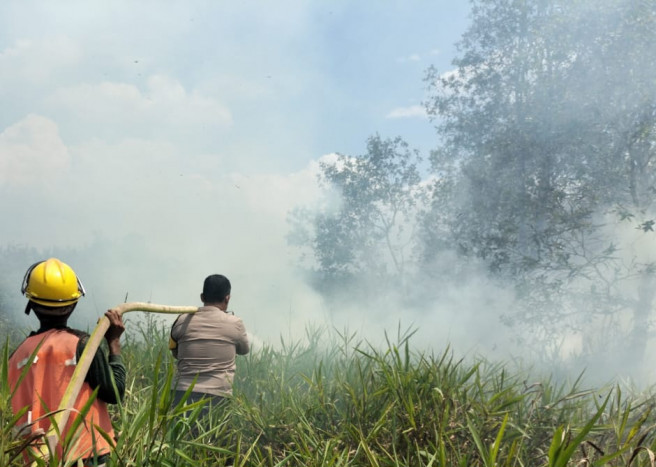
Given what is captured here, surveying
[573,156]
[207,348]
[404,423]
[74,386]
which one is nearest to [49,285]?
[74,386]

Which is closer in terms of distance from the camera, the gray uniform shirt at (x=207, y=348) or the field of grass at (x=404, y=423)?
the field of grass at (x=404, y=423)

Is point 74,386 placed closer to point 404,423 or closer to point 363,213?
point 404,423

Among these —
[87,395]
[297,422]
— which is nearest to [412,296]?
[297,422]

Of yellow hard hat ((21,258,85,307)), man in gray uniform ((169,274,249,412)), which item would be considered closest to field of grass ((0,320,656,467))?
man in gray uniform ((169,274,249,412))

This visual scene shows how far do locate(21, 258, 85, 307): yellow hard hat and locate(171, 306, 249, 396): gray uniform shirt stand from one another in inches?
74.2

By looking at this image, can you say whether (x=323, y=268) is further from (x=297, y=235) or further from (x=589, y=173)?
(x=589, y=173)

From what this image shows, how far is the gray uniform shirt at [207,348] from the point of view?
450cm

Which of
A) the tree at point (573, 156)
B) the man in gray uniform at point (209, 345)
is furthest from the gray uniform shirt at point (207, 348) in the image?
the tree at point (573, 156)

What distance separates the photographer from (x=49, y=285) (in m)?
2.67

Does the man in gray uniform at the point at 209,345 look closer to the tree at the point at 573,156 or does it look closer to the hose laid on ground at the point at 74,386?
the hose laid on ground at the point at 74,386

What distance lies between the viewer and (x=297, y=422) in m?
4.06

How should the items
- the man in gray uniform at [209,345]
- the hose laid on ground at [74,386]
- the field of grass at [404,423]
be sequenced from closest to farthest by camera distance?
1. the hose laid on ground at [74,386]
2. the field of grass at [404,423]
3. the man in gray uniform at [209,345]

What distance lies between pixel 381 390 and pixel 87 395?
1776 millimetres

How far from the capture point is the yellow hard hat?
2.67 meters
